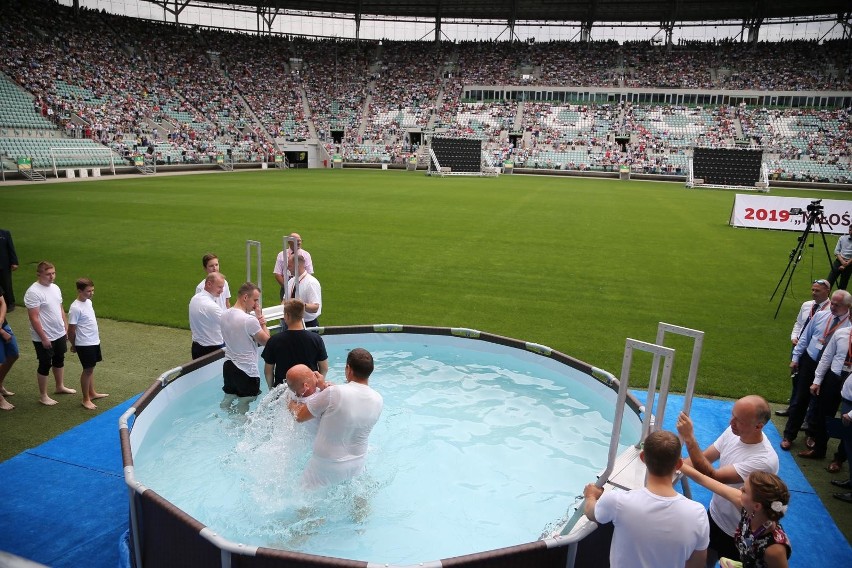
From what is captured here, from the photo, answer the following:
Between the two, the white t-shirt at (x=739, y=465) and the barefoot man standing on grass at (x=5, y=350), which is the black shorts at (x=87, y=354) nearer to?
the barefoot man standing on grass at (x=5, y=350)

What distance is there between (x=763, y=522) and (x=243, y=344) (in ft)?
18.6

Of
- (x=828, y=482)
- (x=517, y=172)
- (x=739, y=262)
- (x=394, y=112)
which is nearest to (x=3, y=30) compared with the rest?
(x=394, y=112)

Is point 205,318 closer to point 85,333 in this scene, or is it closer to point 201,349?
point 201,349

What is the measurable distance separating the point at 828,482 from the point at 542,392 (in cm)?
357

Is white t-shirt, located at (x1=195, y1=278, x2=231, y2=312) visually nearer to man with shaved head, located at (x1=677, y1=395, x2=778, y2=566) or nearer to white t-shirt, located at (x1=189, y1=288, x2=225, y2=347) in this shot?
white t-shirt, located at (x1=189, y1=288, x2=225, y2=347)

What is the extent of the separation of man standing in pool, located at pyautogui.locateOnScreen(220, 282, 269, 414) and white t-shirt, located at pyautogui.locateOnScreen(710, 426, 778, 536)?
503cm

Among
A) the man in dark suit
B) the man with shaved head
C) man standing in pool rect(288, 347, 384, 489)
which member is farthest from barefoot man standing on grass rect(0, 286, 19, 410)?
the man with shaved head

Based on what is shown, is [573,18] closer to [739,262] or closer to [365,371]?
[739,262]

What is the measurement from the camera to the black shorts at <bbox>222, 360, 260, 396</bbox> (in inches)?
291

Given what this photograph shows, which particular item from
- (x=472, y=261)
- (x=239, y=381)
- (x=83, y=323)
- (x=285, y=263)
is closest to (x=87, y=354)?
(x=83, y=323)

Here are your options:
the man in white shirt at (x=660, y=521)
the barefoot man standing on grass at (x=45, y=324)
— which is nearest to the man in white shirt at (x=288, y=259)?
the barefoot man standing on grass at (x=45, y=324)

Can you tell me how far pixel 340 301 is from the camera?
519 inches

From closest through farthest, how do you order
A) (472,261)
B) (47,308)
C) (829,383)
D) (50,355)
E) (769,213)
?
1. (829,383)
2. (47,308)
3. (50,355)
4. (472,261)
5. (769,213)

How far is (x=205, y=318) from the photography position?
795cm
